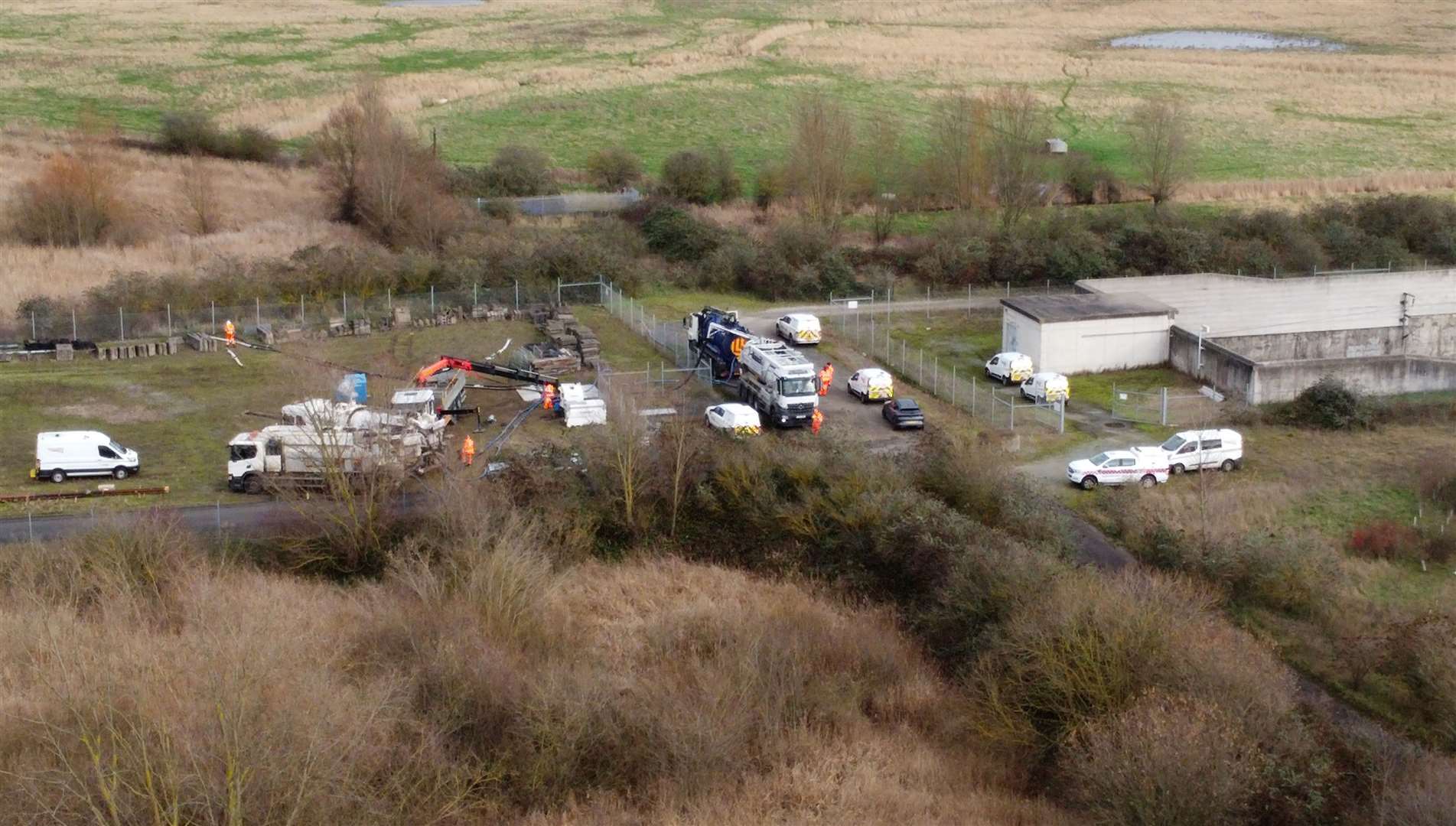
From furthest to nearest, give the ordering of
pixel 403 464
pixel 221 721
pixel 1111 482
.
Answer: pixel 1111 482, pixel 403 464, pixel 221 721

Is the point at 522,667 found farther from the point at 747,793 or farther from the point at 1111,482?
the point at 1111,482

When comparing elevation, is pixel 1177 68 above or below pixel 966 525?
above

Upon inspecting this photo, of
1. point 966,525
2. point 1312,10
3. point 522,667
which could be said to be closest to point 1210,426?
point 966,525

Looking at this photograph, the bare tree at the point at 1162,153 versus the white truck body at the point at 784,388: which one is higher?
the bare tree at the point at 1162,153

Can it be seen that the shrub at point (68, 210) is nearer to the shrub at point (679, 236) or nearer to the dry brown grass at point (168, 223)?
the dry brown grass at point (168, 223)

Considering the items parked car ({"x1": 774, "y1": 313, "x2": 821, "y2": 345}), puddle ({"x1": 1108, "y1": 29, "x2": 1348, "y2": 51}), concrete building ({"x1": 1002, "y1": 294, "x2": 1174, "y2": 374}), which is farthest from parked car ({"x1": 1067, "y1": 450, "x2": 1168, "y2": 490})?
puddle ({"x1": 1108, "y1": 29, "x2": 1348, "y2": 51})

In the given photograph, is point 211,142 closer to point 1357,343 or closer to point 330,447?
point 330,447

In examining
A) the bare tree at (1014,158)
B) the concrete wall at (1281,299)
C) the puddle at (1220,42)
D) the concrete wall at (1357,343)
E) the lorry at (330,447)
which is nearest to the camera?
the lorry at (330,447)

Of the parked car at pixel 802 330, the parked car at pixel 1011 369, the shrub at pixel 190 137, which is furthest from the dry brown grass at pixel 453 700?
the shrub at pixel 190 137
